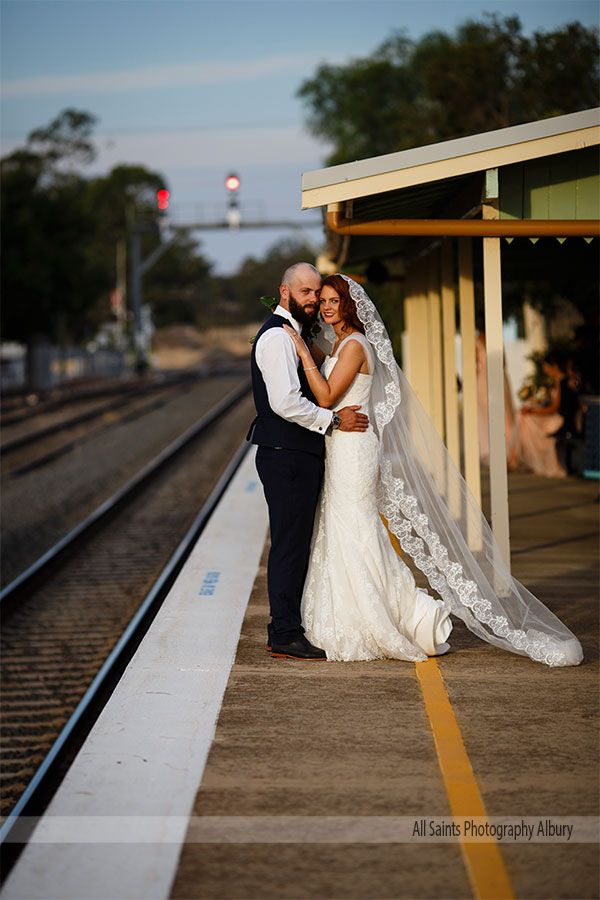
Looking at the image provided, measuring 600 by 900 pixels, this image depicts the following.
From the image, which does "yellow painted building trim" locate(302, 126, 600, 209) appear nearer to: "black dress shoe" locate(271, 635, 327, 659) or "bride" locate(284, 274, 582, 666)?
"bride" locate(284, 274, 582, 666)

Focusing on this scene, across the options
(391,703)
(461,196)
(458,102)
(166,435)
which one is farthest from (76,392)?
(391,703)

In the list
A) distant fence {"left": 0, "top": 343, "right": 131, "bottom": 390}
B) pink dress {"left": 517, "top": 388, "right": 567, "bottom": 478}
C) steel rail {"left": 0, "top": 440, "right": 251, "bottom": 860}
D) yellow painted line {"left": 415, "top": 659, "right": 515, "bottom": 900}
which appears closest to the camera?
yellow painted line {"left": 415, "top": 659, "right": 515, "bottom": 900}

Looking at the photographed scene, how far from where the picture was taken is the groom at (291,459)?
571cm

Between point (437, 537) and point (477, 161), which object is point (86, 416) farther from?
point (437, 537)

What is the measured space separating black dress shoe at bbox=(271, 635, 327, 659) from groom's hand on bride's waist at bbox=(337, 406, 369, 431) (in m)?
1.14

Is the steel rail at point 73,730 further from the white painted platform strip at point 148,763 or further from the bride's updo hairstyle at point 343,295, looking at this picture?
the bride's updo hairstyle at point 343,295

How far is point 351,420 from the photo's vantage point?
19.1 ft

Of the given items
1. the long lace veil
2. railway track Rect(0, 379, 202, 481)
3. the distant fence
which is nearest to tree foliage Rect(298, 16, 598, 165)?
railway track Rect(0, 379, 202, 481)

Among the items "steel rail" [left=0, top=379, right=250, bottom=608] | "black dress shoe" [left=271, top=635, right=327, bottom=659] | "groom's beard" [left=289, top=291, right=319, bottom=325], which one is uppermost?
"groom's beard" [left=289, top=291, right=319, bottom=325]

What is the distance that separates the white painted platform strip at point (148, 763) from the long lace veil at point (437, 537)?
120 cm

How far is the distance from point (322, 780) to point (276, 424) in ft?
6.83

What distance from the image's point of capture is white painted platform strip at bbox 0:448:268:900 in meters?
3.52

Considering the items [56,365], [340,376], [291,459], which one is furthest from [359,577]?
[56,365]

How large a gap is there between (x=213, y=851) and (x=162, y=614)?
3209mm
